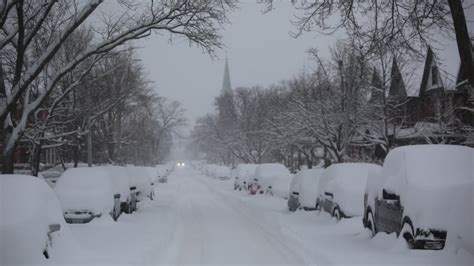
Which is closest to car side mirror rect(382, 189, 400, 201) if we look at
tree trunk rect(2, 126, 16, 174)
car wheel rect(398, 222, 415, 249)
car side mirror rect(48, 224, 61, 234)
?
car wheel rect(398, 222, 415, 249)

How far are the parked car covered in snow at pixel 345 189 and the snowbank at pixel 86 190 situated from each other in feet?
22.0

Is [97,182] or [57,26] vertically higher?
[57,26]

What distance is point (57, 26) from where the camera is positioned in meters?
20.0

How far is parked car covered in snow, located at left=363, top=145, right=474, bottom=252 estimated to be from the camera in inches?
328

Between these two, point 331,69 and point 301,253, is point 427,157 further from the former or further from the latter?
point 331,69

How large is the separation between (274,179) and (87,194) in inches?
613

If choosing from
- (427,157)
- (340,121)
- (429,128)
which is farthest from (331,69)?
(427,157)

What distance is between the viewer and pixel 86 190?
15305 millimetres

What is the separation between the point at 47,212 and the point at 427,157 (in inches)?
274

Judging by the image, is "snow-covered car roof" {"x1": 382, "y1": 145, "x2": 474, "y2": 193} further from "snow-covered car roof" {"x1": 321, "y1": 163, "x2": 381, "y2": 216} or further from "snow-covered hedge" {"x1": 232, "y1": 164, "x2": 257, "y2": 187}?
"snow-covered hedge" {"x1": 232, "y1": 164, "x2": 257, "y2": 187}

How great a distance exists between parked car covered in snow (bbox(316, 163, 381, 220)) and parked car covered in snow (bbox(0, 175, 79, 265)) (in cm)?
841

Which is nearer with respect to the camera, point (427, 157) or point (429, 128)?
point (427, 157)

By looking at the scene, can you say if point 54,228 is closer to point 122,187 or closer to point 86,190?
point 86,190

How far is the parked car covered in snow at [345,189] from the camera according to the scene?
48.6 feet
